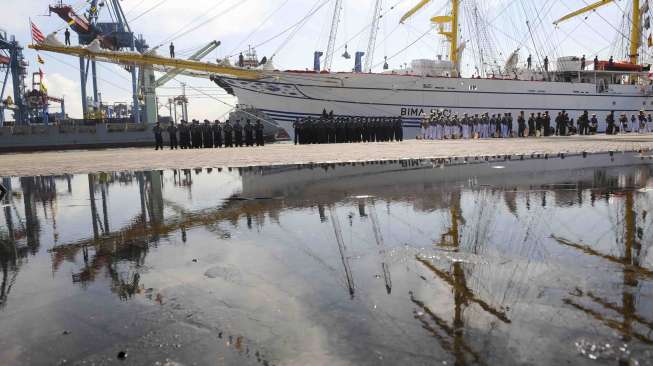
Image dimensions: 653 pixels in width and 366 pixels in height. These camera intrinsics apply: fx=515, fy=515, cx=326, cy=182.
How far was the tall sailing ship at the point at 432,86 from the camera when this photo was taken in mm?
29297

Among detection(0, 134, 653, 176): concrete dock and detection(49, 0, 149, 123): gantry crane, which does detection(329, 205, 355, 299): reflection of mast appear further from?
detection(49, 0, 149, 123): gantry crane

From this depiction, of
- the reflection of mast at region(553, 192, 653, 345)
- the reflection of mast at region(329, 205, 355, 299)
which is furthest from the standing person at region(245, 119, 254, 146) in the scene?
the reflection of mast at region(553, 192, 653, 345)

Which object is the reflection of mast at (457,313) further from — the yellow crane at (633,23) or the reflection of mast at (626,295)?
the yellow crane at (633,23)

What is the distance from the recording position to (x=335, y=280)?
11.3 feet

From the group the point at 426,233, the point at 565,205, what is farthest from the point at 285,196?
the point at 565,205

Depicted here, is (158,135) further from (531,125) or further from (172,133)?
(531,125)

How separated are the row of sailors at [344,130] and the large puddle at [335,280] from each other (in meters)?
18.8

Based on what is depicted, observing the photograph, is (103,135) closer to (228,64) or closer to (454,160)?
(228,64)

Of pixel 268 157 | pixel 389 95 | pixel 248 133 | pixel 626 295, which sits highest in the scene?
pixel 389 95

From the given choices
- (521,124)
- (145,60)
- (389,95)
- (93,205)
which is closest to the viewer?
(93,205)

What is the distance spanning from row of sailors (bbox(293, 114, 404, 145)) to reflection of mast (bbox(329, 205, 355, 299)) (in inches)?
776

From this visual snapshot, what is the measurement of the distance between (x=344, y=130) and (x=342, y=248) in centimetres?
2268

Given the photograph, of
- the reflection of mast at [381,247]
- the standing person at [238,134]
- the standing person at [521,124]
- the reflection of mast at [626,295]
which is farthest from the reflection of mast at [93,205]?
the standing person at [521,124]

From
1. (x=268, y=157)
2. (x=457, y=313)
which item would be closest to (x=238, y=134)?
(x=268, y=157)
